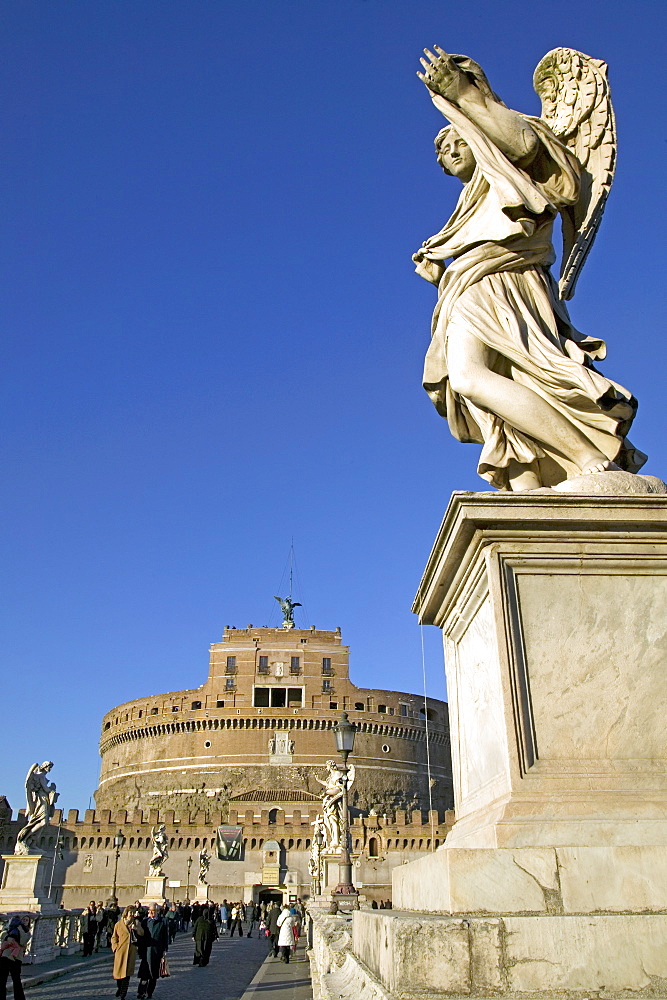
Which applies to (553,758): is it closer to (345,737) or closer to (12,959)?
(12,959)

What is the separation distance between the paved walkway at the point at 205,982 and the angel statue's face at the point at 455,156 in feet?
24.3

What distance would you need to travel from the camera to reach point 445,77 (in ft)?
10.6

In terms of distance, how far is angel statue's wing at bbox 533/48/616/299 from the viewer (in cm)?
349

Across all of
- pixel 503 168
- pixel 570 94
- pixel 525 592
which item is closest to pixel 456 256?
pixel 503 168

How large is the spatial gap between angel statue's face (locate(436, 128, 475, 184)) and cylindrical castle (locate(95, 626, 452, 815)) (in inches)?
2032

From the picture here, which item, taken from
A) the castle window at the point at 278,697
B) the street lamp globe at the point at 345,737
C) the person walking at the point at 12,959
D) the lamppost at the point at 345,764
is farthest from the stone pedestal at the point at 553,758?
the castle window at the point at 278,697

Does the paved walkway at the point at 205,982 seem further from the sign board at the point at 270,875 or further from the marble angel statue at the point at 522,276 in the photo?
the sign board at the point at 270,875

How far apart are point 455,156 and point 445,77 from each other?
335 mm

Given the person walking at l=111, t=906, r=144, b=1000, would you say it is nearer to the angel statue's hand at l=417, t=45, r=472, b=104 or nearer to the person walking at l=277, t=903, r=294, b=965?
the person walking at l=277, t=903, r=294, b=965

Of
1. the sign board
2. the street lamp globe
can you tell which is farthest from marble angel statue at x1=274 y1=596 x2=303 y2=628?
the street lamp globe

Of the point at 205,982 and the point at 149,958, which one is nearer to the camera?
the point at 149,958

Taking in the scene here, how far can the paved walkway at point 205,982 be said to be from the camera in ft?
29.3

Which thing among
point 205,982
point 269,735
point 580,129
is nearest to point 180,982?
point 205,982

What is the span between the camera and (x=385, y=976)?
1813 millimetres
